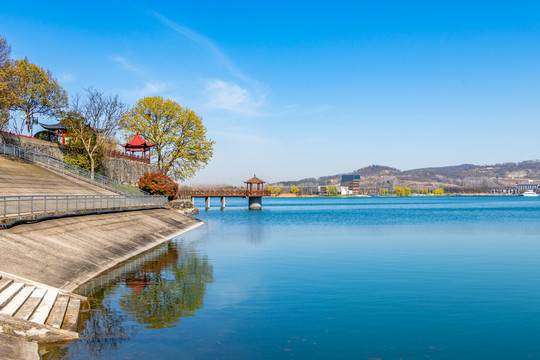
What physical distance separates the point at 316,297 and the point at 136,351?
830cm

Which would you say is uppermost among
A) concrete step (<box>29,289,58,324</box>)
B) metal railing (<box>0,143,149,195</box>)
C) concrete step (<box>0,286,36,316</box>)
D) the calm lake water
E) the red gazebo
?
the red gazebo

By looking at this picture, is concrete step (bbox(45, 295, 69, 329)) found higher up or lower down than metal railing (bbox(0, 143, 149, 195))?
lower down

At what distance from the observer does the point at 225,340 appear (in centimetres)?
1228

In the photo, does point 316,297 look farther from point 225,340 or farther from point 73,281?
point 73,281

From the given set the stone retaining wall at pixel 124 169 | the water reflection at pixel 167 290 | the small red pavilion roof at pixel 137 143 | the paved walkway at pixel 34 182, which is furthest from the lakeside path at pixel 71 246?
the small red pavilion roof at pixel 137 143

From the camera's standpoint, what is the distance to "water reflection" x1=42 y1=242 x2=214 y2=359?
12.0m

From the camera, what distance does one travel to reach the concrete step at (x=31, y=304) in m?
12.3

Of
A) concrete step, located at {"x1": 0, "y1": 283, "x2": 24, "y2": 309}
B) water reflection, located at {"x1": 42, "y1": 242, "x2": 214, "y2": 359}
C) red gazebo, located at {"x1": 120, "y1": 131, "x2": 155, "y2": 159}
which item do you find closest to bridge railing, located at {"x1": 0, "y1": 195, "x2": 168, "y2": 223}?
water reflection, located at {"x1": 42, "y1": 242, "x2": 214, "y2": 359}

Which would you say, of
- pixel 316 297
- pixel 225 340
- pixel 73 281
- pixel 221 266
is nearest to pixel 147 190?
pixel 221 266

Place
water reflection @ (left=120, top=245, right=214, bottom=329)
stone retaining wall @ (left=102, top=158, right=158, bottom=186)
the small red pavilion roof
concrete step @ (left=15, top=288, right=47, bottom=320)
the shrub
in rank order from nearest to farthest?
1. concrete step @ (left=15, top=288, right=47, bottom=320)
2. water reflection @ (left=120, top=245, right=214, bottom=329)
3. the shrub
4. stone retaining wall @ (left=102, top=158, right=158, bottom=186)
5. the small red pavilion roof

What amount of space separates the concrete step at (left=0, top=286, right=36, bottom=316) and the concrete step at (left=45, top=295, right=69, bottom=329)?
91cm

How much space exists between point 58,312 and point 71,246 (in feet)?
34.5

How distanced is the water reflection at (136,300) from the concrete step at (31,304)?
1467 millimetres

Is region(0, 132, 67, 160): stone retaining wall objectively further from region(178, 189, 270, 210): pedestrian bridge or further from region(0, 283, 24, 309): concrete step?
region(178, 189, 270, 210): pedestrian bridge
